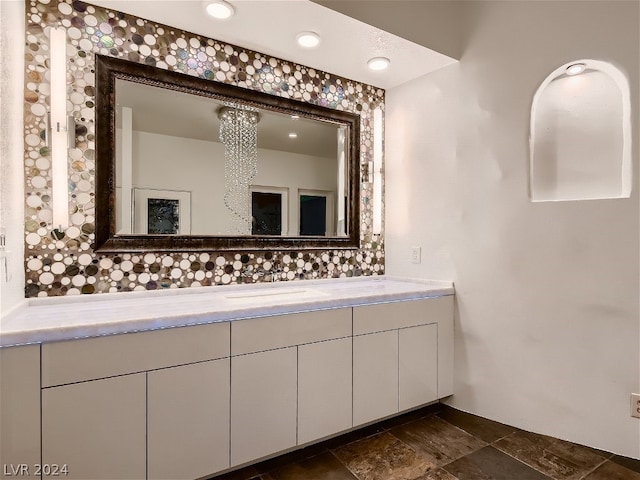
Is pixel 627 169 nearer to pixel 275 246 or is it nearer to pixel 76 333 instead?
pixel 275 246

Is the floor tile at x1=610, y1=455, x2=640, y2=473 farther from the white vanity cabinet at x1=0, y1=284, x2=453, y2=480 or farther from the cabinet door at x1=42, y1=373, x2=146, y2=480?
the cabinet door at x1=42, y1=373, x2=146, y2=480

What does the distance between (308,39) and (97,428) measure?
7.06 feet

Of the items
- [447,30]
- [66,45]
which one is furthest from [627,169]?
[66,45]

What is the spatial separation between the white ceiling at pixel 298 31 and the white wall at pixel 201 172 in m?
0.61

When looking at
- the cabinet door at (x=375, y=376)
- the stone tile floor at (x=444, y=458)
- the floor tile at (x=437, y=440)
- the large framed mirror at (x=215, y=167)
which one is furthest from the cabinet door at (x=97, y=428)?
the floor tile at (x=437, y=440)

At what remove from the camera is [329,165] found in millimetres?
2662

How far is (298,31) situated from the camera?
2084 millimetres

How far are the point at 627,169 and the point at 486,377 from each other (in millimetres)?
1377

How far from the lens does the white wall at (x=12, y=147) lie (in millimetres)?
1422

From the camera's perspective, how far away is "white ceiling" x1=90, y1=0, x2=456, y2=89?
73.7 inches

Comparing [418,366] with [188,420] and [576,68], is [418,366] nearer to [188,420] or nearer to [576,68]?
[188,420]

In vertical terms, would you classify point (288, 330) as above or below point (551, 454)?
above

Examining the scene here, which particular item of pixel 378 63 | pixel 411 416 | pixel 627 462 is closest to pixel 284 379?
pixel 411 416

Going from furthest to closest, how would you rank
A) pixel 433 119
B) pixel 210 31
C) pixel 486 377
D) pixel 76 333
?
pixel 433 119, pixel 486 377, pixel 210 31, pixel 76 333
